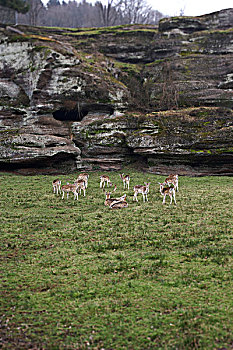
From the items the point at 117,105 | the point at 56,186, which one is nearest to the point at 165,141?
the point at 117,105

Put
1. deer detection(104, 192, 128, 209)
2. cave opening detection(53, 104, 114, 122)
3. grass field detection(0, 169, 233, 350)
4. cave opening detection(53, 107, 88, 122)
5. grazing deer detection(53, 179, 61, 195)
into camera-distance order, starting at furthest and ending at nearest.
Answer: cave opening detection(53, 107, 88, 122) → cave opening detection(53, 104, 114, 122) → grazing deer detection(53, 179, 61, 195) → deer detection(104, 192, 128, 209) → grass field detection(0, 169, 233, 350)

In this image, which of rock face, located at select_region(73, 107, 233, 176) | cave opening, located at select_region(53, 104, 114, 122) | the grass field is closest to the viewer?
the grass field

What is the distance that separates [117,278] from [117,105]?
3317 cm

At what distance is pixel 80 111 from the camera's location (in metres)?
40.6

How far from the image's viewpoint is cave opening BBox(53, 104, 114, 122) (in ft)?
129

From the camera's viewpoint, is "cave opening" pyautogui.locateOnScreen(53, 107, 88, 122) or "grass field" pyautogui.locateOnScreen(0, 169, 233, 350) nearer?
"grass field" pyautogui.locateOnScreen(0, 169, 233, 350)

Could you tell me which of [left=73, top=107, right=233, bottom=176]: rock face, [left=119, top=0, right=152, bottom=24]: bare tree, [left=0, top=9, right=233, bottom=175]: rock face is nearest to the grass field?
[left=73, top=107, right=233, bottom=176]: rock face

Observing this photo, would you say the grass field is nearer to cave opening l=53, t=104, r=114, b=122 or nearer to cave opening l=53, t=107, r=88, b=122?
cave opening l=53, t=104, r=114, b=122

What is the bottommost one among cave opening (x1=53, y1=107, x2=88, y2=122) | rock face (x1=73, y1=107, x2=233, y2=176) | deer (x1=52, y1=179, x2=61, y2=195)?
deer (x1=52, y1=179, x2=61, y2=195)

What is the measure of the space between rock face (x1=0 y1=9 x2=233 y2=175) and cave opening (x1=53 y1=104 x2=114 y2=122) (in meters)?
0.15

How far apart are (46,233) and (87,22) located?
102 meters

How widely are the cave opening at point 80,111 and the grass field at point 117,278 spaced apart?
24791mm

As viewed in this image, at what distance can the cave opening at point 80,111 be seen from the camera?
39.2 metres

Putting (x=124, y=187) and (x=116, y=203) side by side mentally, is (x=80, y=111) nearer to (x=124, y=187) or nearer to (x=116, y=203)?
(x=124, y=187)
